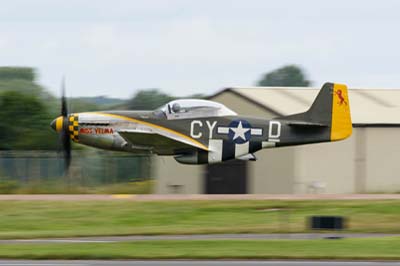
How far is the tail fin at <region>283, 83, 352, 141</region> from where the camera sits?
3475cm

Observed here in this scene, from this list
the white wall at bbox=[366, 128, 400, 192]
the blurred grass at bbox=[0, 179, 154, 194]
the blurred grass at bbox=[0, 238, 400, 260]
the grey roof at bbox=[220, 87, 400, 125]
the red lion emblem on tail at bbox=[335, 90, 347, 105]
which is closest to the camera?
the blurred grass at bbox=[0, 238, 400, 260]

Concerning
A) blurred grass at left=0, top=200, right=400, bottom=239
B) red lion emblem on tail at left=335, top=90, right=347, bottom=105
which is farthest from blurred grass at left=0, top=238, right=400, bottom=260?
red lion emblem on tail at left=335, top=90, right=347, bottom=105

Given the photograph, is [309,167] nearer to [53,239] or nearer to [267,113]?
[267,113]

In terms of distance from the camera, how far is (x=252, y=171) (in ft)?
132

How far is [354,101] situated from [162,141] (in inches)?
459

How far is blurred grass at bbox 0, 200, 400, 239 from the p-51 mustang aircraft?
2.30 meters

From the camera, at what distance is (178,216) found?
30.5 metres

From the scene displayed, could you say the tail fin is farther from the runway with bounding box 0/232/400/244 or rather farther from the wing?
the runway with bounding box 0/232/400/244

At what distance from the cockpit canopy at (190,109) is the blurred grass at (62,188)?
23.1 ft

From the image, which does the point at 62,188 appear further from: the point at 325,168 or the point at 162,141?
the point at 325,168

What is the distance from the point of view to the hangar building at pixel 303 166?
38875 millimetres

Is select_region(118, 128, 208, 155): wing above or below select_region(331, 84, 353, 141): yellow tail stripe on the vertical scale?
below

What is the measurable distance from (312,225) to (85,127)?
12824mm

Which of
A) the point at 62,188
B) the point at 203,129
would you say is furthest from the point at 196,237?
the point at 62,188
